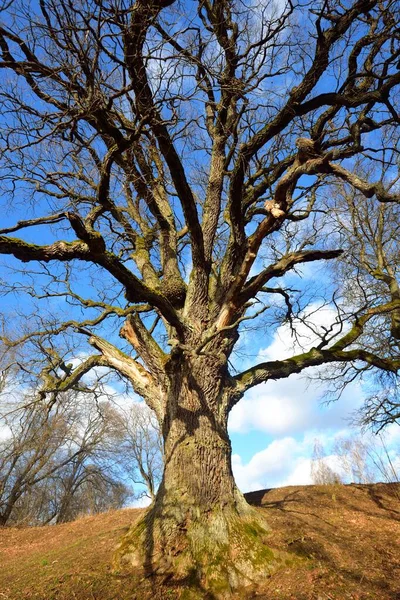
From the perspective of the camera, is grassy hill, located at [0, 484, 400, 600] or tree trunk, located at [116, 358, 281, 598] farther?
tree trunk, located at [116, 358, 281, 598]

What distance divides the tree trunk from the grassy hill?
0.83ft

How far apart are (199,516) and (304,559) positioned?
1353mm

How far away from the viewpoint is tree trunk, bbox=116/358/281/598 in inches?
175

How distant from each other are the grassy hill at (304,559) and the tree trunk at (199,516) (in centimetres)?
25

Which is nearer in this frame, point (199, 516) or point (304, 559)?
point (304, 559)

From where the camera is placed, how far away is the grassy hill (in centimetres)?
403

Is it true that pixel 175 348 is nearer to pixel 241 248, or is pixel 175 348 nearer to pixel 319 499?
pixel 241 248

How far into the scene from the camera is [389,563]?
443 cm

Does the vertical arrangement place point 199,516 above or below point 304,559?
above

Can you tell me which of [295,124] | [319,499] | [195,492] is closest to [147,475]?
[319,499]

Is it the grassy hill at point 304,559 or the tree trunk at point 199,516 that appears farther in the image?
the tree trunk at point 199,516

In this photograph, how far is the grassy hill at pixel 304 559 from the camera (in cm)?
403

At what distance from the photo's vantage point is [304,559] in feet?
14.8

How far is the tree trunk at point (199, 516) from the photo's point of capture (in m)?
4.43
